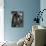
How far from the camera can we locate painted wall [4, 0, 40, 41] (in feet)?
17.2

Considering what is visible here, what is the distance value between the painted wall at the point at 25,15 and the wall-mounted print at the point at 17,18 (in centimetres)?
12

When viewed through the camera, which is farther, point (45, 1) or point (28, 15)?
point (28, 15)

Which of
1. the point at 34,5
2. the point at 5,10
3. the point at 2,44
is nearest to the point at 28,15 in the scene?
the point at 34,5

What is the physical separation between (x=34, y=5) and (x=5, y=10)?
1.16 m

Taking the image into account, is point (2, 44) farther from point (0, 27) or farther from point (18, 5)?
point (18, 5)

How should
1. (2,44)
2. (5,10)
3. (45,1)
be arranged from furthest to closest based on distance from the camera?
(5,10)
(45,1)
(2,44)

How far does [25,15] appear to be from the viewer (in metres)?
5.34

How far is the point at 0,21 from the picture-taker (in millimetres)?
5309

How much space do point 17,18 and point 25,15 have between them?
340 millimetres

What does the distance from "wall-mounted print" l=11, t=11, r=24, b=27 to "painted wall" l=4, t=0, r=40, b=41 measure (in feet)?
0.39

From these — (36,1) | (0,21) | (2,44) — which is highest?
(36,1)

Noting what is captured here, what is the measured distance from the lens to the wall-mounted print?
5285 mm

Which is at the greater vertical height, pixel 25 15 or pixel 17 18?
pixel 25 15

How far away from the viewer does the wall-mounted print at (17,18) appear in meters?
5.29
